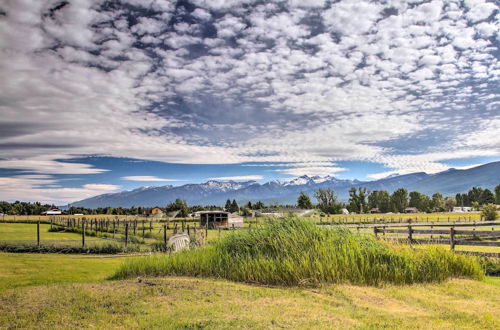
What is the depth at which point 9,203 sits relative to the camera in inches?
4525

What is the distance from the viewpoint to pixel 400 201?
144250mm

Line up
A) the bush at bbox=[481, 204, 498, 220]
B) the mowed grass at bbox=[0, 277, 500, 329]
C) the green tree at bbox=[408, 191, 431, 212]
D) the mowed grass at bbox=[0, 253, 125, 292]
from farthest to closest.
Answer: the green tree at bbox=[408, 191, 431, 212], the bush at bbox=[481, 204, 498, 220], the mowed grass at bbox=[0, 253, 125, 292], the mowed grass at bbox=[0, 277, 500, 329]

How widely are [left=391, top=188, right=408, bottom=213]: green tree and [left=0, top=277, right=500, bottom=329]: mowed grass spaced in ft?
468

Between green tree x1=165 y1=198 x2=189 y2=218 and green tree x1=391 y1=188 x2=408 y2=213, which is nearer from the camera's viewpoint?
green tree x1=165 y1=198 x2=189 y2=218

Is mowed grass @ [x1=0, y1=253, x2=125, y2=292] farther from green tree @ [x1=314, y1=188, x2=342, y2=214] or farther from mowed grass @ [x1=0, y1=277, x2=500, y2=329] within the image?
green tree @ [x1=314, y1=188, x2=342, y2=214]

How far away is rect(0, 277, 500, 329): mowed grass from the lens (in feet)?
21.3

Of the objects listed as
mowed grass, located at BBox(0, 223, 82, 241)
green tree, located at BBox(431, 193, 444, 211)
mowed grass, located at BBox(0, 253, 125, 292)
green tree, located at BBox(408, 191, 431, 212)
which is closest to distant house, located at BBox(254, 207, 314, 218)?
mowed grass, located at BBox(0, 253, 125, 292)

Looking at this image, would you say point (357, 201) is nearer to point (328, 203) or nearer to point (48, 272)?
point (328, 203)

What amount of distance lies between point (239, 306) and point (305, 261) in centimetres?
281

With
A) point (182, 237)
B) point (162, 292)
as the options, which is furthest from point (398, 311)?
point (182, 237)

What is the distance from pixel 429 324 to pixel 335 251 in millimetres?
3835

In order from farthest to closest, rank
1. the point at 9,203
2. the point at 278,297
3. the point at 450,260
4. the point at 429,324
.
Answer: the point at 9,203, the point at 450,260, the point at 278,297, the point at 429,324

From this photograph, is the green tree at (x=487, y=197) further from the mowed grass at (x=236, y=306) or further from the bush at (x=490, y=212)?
the mowed grass at (x=236, y=306)

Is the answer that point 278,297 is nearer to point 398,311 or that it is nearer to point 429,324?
point 398,311
